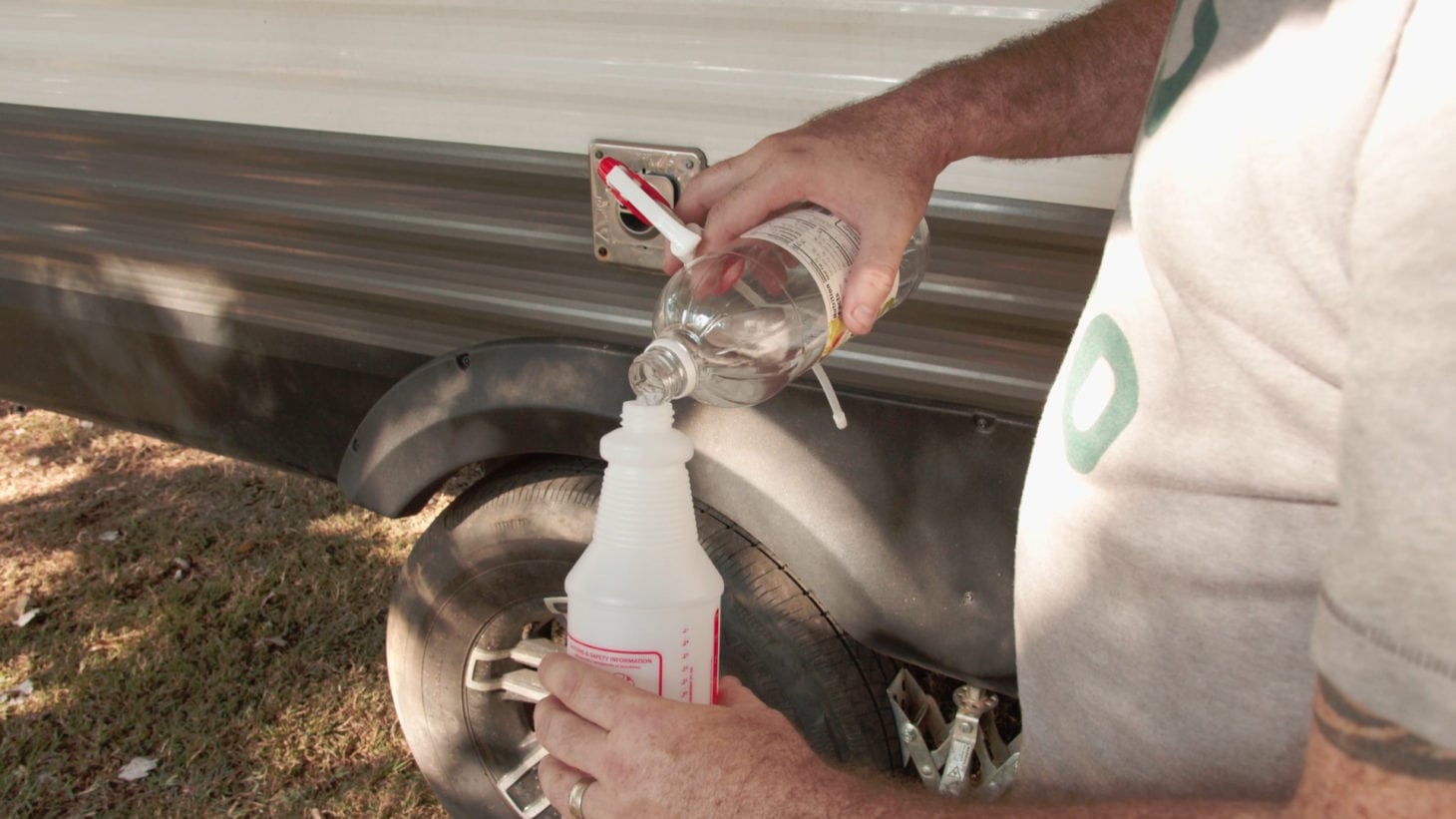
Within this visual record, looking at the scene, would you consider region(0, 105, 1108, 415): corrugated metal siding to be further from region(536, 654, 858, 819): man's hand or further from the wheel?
region(536, 654, 858, 819): man's hand

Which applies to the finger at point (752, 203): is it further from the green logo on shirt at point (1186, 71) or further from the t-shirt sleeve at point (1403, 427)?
the t-shirt sleeve at point (1403, 427)

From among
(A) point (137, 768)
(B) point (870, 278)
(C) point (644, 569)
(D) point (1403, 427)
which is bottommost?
(A) point (137, 768)

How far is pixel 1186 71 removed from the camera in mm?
993

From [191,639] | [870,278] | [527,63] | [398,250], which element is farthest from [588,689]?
[191,639]

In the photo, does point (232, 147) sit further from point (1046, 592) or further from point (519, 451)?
point (1046, 592)

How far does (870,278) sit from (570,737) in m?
0.59

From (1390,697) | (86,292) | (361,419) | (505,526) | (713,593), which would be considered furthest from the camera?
(86,292)

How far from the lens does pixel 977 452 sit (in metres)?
1.80

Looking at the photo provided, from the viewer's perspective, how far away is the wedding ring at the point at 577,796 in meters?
1.15

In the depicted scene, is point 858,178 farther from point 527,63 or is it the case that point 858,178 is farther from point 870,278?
point 527,63

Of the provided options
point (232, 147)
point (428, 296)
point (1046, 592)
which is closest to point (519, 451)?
point (428, 296)

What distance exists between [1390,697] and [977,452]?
1.15 metres

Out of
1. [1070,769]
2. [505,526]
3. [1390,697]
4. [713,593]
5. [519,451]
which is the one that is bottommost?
[505,526]

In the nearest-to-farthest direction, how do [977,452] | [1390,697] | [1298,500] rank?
1. [1390,697]
2. [1298,500]
3. [977,452]
